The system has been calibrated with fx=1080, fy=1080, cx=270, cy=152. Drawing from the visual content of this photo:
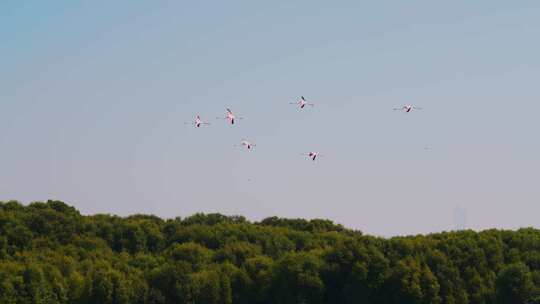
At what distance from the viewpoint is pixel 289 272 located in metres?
148

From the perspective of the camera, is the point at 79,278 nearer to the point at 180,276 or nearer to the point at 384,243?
the point at 180,276

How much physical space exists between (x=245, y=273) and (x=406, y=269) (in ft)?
74.5

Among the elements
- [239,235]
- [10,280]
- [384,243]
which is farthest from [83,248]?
[384,243]

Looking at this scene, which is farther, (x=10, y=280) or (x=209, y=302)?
(x=209, y=302)

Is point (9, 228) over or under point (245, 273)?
over

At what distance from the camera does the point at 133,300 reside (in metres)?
142

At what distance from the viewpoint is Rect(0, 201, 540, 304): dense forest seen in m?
141

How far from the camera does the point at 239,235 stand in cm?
17750

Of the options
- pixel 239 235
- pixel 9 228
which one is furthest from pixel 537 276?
pixel 9 228

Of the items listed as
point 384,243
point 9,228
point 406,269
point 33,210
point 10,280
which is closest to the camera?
point 10,280

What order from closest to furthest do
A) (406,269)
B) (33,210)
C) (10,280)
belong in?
(10,280) → (406,269) → (33,210)

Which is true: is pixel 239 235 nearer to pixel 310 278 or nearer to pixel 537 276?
pixel 310 278

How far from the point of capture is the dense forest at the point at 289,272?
141 metres

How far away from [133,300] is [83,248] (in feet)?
103
